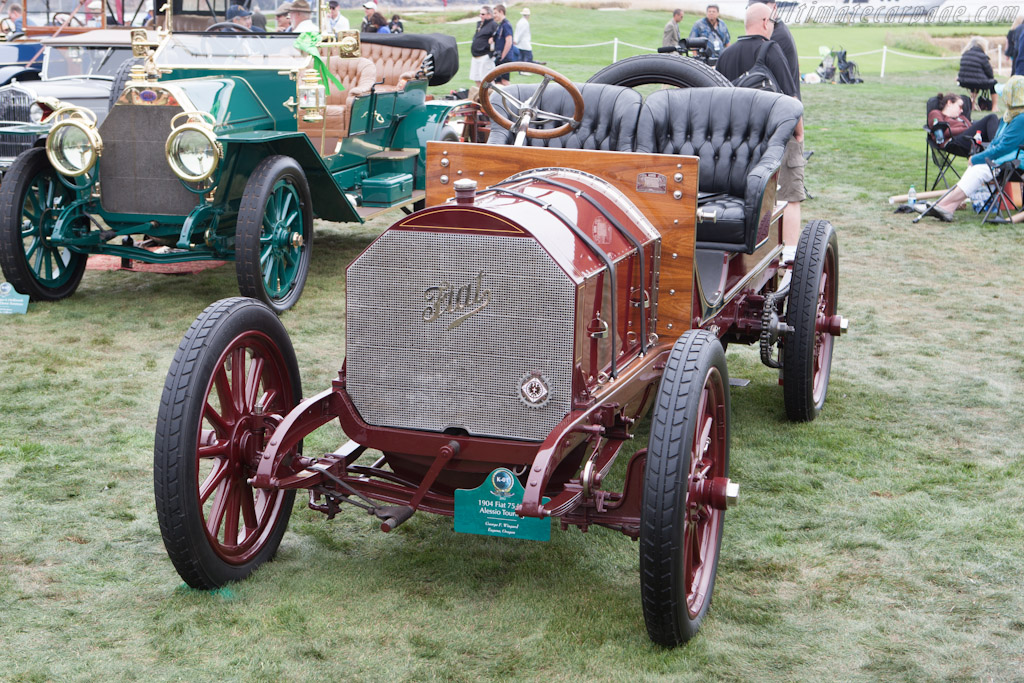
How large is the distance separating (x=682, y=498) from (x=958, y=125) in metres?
9.41

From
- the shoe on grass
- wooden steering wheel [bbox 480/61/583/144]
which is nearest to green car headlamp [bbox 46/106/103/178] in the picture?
wooden steering wheel [bbox 480/61/583/144]

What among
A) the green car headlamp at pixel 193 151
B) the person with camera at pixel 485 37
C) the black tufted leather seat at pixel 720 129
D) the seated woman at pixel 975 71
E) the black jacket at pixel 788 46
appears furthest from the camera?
the person with camera at pixel 485 37

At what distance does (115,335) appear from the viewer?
601 cm

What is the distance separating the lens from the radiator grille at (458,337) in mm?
3078

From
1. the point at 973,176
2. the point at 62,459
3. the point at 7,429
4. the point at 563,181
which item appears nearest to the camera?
the point at 563,181

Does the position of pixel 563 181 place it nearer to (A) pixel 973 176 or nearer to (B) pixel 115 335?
(B) pixel 115 335

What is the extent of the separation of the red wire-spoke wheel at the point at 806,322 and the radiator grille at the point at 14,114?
249 inches

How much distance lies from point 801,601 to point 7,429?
3398 mm

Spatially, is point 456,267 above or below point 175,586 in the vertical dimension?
above

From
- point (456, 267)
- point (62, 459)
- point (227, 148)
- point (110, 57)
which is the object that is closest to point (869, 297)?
point (227, 148)

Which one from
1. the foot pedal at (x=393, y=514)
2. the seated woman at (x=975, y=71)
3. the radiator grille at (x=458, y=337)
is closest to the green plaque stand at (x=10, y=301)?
the radiator grille at (x=458, y=337)

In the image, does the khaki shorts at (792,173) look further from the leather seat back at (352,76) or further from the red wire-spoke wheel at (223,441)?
the red wire-spoke wheel at (223,441)

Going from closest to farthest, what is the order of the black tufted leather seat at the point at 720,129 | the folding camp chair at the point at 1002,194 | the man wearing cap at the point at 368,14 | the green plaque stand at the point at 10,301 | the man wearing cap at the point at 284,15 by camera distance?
the black tufted leather seat at the point at 720,129 → the green plaque stand at the point at 10,301 → the man wearing cap at the point at 284,15 → the folding camp chair at the point at 1002,194 → the man wearing cap at the point at 368,14

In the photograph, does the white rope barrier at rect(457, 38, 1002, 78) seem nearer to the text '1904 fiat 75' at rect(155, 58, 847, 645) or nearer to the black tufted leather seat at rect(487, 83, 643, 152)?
the black tufted leather seat at rect(487, 83, 643, 152)
